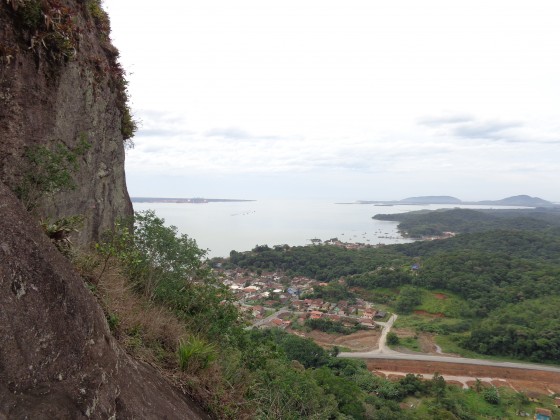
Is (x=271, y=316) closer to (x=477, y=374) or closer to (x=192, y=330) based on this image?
(x=477, y=374)

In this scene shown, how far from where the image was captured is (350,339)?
27094mm

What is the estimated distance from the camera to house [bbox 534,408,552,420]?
16.1 metres

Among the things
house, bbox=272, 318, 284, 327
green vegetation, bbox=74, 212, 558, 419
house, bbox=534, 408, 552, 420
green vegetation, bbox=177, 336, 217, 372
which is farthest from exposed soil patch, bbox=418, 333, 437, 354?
green vegetation, bbox=177, 336, 217, 372

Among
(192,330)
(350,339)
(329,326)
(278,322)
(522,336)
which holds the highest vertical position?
(192,330)

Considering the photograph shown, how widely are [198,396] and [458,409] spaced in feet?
55.5

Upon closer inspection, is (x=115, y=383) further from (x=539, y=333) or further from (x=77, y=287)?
(x=539, y=333)

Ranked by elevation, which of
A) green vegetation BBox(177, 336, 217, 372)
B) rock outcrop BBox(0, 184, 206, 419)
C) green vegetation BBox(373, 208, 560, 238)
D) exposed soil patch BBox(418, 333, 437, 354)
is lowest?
exposed soil patch BBox(418, 333, 437, 354)

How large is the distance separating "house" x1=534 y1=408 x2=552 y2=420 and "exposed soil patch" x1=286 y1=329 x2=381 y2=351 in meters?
10.1

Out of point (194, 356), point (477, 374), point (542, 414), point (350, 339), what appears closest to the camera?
point (194, 356)

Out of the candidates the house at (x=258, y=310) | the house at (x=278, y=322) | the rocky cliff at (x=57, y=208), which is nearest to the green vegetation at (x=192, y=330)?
the rocky cliff at (x=57, y=208)

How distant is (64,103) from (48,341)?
307 cm

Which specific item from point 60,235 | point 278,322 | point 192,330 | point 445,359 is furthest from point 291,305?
point 60,235

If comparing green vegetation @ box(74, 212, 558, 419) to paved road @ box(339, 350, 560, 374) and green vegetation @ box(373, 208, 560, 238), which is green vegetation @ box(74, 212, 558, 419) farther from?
green vegetation @ box(373, 208, 560, 238)

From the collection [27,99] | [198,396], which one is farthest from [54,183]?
[198,396]
